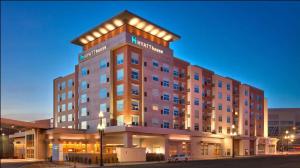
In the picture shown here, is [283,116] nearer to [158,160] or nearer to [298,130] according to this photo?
[298,130]

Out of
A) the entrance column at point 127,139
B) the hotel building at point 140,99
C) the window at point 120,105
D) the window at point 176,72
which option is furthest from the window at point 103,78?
the window at point 176,72

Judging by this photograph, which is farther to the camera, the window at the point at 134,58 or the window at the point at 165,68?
the window at the point at 165,68

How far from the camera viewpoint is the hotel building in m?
71.1

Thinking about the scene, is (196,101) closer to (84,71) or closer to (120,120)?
(120,120)

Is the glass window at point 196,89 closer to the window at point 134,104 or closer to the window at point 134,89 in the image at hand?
the window at point 134,89

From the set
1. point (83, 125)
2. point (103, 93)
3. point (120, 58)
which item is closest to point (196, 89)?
point (120, 58)

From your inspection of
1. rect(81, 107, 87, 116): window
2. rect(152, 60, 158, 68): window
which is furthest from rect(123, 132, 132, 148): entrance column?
rect(81, 107, 87, 116): window

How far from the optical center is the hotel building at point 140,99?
233ft

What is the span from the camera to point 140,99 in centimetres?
7350

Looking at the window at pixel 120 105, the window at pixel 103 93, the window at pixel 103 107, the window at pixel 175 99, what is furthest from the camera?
the window at pixel 175 99

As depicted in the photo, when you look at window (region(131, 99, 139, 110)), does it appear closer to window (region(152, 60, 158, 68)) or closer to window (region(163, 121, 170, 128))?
window (region(163, 121, 170, 128))

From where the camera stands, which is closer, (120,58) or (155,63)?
(120,58)

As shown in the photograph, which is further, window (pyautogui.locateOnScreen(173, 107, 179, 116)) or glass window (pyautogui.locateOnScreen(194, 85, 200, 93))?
glass window (pyautogui.locateOnScreen(194, 85, 200, 93))

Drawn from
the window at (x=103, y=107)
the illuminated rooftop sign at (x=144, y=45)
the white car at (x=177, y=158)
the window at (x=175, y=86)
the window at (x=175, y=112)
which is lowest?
the white car at (x=177, y=158)
